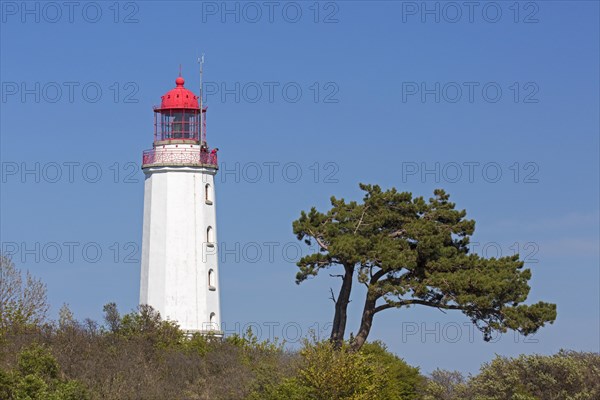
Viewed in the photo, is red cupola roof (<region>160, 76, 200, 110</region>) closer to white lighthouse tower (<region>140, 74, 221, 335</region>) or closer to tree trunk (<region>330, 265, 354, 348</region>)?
white lighthouse tower (<region>140, 74, 221, 335</region>)

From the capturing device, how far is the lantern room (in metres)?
66.7

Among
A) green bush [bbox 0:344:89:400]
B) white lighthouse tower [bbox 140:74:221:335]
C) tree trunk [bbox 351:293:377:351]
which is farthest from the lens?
white lighthouse tower [bbox 140:74:221:335]

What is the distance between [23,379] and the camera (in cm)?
4897

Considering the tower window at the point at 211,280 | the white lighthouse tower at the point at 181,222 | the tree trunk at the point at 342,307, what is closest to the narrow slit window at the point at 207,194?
the white lighthouse tower at the point at 181,222

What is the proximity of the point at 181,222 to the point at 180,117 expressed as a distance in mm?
5166

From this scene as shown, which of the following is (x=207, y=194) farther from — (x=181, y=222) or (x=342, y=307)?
(x=342, y=307)

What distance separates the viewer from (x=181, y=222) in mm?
65438

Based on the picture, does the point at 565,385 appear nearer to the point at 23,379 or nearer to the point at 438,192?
the point at 438,192

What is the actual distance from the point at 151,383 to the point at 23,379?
5987 mm

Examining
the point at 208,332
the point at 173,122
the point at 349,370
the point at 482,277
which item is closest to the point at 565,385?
Result: the point at 482,277

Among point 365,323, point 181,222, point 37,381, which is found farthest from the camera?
point 181,222

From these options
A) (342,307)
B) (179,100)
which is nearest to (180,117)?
(179,100)

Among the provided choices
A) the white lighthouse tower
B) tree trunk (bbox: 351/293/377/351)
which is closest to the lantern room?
the white lighthouse tower

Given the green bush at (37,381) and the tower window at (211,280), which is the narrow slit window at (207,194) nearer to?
the tower window at (211,280)
